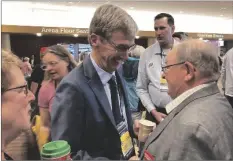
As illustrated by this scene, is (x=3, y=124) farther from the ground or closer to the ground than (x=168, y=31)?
closer to the ground

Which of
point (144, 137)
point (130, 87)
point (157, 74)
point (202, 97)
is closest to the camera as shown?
point (202, 97)

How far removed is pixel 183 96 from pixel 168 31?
1.19 m

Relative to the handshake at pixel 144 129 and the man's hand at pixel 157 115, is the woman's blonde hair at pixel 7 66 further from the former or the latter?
the man's hand at pixel 157 115

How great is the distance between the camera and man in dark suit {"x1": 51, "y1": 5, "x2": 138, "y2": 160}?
3.05ft

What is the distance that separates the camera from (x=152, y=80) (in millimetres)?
2139

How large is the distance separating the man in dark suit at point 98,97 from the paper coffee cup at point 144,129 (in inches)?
5.7

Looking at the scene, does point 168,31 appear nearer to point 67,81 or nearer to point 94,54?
point 94,54

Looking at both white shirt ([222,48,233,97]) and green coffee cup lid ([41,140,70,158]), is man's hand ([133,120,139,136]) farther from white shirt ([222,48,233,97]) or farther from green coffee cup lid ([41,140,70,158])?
white shirt ([222,48,233,97])

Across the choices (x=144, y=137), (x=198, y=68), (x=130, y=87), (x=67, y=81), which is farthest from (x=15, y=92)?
(x=130, y=87)

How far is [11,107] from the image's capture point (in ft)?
2.88

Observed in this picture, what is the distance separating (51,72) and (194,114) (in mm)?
1197

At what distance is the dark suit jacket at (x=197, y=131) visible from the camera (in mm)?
904

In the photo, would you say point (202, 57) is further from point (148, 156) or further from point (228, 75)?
point (228, 75)

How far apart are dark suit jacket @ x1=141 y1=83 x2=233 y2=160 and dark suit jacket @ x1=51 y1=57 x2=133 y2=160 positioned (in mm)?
193
